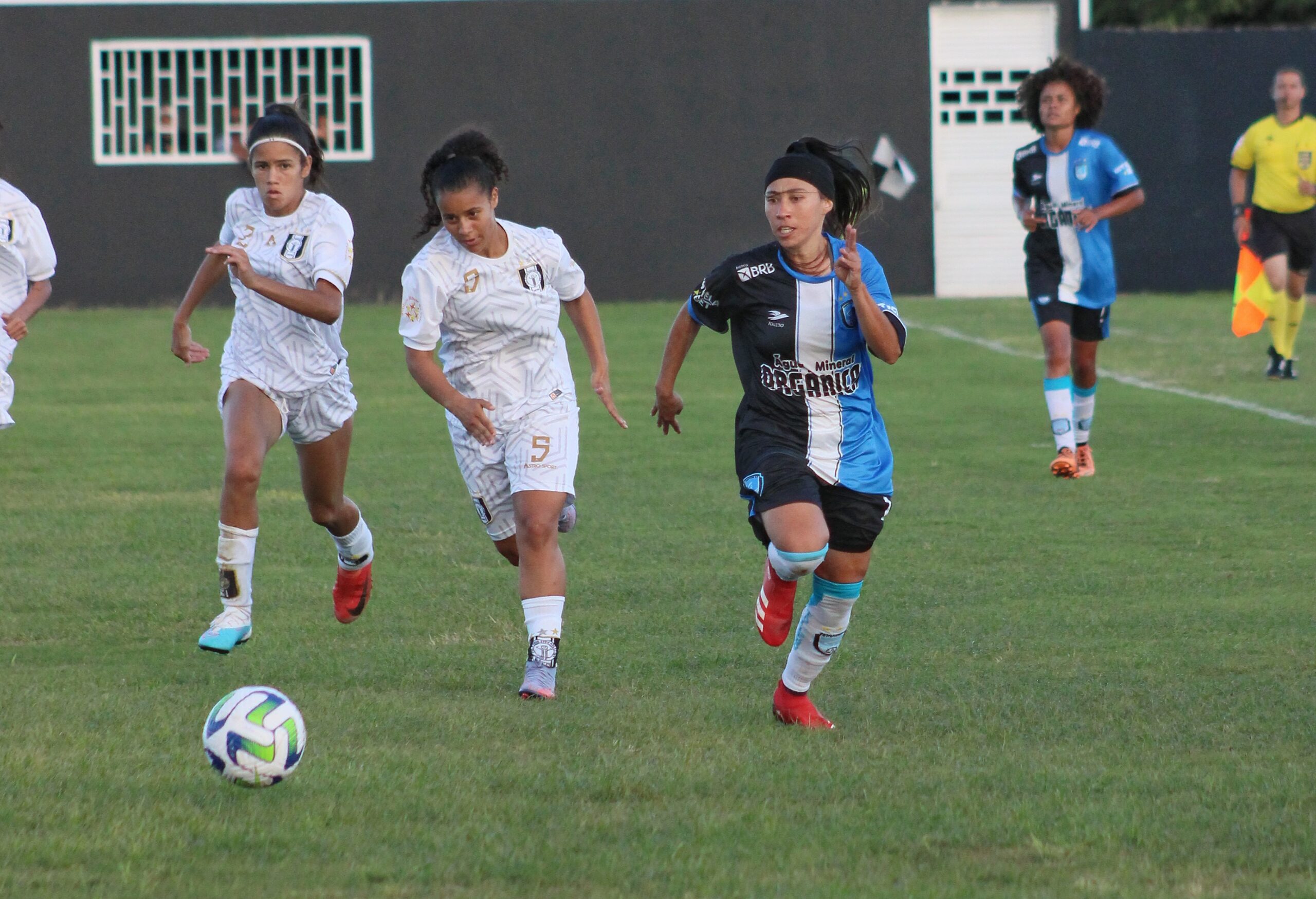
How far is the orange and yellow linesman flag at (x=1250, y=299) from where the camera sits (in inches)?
594

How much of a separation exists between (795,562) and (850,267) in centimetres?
85

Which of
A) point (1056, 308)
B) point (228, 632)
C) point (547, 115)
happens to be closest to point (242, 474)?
point (228, 632)

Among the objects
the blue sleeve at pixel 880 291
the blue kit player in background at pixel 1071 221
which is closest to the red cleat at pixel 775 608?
the blue sleeve at pixel 880 291

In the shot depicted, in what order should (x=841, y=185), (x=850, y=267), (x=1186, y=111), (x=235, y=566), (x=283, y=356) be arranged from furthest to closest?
1. (x=1186, y=111)
2. (x=283, y=356)
3. (x=235, y=566)
4. (x=841, y=185)
5. (x=850, y=267)

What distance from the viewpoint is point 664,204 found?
2789 centimetres

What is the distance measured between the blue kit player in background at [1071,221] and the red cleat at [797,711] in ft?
18.9

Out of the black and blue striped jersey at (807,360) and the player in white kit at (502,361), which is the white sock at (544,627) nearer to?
the player in white kit at (502,361)

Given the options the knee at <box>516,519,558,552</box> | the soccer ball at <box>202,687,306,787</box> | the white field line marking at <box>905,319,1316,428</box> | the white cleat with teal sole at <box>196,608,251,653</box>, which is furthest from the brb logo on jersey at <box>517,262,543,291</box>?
the white field line marking at <box>905,319,1316,428</box>

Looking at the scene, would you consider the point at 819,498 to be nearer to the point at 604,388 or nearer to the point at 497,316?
the point at 604,388

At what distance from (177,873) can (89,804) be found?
1.95ft

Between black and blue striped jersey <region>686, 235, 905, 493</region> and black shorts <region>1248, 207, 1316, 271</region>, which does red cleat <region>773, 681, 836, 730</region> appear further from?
black shorts <region>1248, 207, 1316, 271</region>

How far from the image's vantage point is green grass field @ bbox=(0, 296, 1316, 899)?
3984mm

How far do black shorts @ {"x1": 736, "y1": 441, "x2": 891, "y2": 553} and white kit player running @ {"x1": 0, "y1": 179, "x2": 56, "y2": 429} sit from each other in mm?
3186

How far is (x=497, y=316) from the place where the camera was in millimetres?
5945
